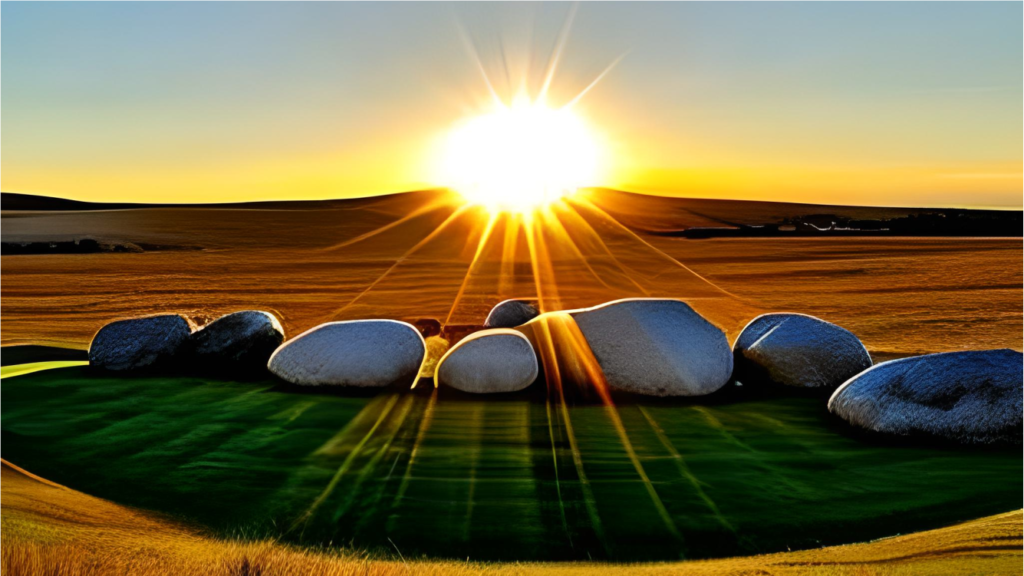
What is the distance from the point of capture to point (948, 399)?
20.2ft

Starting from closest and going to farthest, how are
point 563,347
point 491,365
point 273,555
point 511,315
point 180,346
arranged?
point 273,555 < point 491,365 < point 563,347 < point 180,346 < point 511,315

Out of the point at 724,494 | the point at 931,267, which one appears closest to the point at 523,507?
the point at 724,494

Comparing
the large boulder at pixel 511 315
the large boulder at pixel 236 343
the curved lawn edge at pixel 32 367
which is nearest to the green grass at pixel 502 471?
the curved lawn edge at pixel 32 367

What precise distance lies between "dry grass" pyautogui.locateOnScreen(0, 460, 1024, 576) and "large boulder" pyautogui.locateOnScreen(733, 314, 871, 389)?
4.05 metres

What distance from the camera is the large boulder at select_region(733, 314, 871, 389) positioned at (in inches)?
322

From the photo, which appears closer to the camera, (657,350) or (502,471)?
(502,471)

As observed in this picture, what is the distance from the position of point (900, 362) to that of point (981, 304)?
37.8ft

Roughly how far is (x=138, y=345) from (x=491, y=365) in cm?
406

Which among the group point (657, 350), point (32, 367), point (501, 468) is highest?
point (657, 350)

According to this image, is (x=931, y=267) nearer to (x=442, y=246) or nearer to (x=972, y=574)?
(x=442, y=246)

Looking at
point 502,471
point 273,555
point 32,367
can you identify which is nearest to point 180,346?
point 32,367

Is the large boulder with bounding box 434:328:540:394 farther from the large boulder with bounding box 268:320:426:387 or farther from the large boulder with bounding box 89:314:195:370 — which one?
the large boulder with bounding box 89:314:195:370

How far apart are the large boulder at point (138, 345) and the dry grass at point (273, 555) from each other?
463cm

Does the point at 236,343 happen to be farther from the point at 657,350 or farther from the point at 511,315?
the point at 657,350
